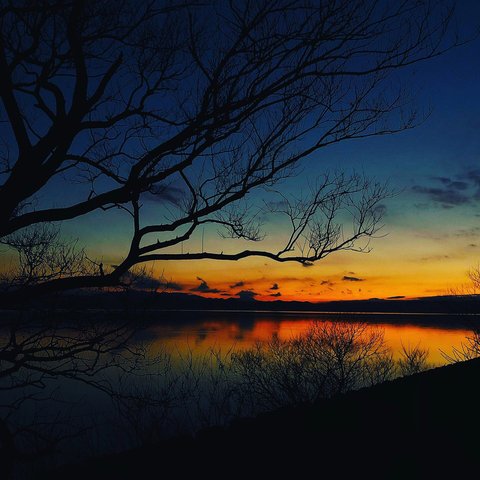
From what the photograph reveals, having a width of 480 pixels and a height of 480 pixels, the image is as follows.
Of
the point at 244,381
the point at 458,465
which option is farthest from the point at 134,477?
the point at 244,381

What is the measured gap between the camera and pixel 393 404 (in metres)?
5.57

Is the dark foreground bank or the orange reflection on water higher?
the dark foreground bank

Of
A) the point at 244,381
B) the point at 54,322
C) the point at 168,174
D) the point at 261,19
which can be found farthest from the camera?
the point at 244,381

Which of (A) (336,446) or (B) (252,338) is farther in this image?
(B) (252,338)

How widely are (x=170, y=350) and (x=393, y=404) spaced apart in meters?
33.4

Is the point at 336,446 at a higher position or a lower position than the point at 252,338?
higher

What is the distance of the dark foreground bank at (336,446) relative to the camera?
3.67 m

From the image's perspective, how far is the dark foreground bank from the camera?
3666mm

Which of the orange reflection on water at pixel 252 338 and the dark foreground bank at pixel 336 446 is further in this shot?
the orange reflection on water at pixel 252 338

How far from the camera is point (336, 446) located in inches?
163

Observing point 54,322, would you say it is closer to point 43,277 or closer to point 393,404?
point 43,277

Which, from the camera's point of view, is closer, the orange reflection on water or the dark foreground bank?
the dark foreground bank

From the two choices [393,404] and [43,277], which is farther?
[43,277]

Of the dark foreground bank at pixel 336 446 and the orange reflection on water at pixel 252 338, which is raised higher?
the dark foreground bank at pixel 336 446
